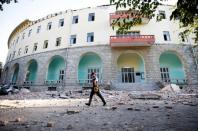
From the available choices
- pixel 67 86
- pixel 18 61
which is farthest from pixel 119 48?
pixel 18 61

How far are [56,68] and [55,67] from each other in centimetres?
31

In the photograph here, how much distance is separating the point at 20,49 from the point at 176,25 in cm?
2551

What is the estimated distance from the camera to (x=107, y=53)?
70.0 feet

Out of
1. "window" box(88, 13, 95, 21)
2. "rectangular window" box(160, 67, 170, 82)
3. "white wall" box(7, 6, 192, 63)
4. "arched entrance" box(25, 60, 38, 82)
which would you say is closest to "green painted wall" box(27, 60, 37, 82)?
"arched entrance" box(25, 60, 38, 82)

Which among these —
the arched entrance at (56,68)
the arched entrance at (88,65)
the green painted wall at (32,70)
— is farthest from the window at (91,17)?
the green painted wall at (32,70)

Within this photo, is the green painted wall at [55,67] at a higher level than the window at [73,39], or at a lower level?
lower

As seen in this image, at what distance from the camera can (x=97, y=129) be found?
375 centimetres

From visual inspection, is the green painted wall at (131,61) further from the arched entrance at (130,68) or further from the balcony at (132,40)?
the balcony at (132,40)

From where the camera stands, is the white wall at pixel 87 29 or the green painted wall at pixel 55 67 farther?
the green painted wall at pixel 55 67

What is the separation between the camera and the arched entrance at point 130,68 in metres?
21.8

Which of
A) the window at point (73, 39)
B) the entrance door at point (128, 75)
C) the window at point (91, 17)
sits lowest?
the entrance door at point (128, 75)

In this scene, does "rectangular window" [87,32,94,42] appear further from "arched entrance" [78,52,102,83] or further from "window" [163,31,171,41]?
"window" [163,31,171,41]

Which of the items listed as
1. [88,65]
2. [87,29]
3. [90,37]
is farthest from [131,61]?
[87,29]

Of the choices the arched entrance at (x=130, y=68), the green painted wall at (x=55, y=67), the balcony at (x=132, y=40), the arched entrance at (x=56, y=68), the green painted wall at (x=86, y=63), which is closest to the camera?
the balcony at (x=132, y=40)
